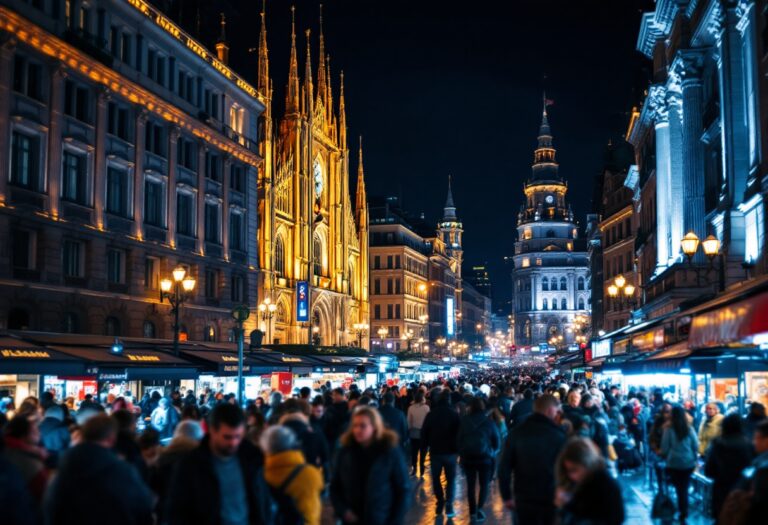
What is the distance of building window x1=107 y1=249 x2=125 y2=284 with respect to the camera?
41.2m

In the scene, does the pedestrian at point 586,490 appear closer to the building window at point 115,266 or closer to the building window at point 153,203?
the building window at point 115,266

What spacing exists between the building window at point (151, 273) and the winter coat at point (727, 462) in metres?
36.0

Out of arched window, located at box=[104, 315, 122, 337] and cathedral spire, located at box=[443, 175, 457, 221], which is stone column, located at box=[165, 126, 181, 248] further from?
cathedral spire, located at box=[443, 175, 457, 221]

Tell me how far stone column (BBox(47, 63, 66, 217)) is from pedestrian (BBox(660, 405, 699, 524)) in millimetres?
28176

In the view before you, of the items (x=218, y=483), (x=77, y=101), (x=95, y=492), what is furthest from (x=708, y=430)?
(x=77, y=101)

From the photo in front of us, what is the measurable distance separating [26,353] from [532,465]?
1689 cm

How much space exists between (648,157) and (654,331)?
108ft

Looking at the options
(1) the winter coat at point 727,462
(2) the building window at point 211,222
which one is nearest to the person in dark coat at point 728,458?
(1) the winter coat at point 727,462

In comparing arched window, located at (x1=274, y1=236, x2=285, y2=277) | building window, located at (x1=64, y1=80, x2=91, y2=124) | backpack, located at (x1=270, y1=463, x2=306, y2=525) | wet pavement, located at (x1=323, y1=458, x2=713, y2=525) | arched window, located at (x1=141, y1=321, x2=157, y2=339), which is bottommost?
wet pavement, located at (x1=323, y1=458, x2=713, y2=525)

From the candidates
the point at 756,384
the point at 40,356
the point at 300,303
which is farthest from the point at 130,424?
the point at 300,303

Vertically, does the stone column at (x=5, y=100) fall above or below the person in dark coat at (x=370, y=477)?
above

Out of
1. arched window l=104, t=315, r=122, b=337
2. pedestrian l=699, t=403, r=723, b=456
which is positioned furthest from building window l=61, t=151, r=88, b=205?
pedestrian l=699, t=403, r=723, b=456

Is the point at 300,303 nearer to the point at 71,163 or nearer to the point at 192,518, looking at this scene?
the point at 71,163

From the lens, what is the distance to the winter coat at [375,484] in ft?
27.8
